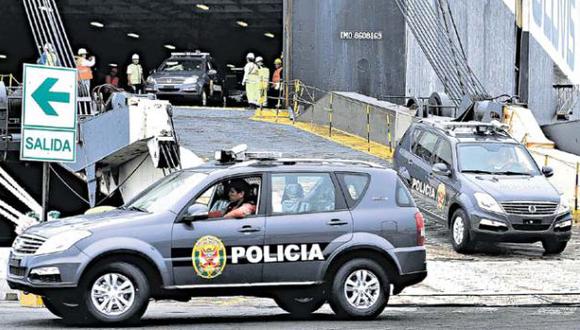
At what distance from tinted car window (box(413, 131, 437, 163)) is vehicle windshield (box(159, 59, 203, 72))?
788 inches

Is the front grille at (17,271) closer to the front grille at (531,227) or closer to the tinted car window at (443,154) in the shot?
the front grille at (531,227)

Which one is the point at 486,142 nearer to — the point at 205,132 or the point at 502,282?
the point at 502,282

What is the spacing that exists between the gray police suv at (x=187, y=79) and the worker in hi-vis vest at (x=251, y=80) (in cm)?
329

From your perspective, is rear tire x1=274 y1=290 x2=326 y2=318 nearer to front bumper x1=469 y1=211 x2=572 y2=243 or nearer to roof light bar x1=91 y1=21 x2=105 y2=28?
front bumper x1=469 y1=211 x2=572 y2=243

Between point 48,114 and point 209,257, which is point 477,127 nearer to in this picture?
point 48,114

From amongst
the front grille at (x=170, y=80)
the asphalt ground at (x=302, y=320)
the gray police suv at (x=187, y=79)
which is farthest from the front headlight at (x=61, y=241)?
the front grille at (x=170, y=80)

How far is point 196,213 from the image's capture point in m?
11.9

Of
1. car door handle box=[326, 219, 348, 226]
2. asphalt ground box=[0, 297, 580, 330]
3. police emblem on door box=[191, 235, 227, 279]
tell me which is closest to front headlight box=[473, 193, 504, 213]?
asphalt ground box=[0, 297, 580, 330]

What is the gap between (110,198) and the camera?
2428 centimetres

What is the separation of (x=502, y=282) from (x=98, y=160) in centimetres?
901

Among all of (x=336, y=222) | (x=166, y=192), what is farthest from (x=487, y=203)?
(x=166, y=192)

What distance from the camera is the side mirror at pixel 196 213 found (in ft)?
39.0

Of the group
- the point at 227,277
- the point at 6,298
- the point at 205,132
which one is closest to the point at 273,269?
the point at 227,277

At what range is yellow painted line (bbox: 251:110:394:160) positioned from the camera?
1113 inches
